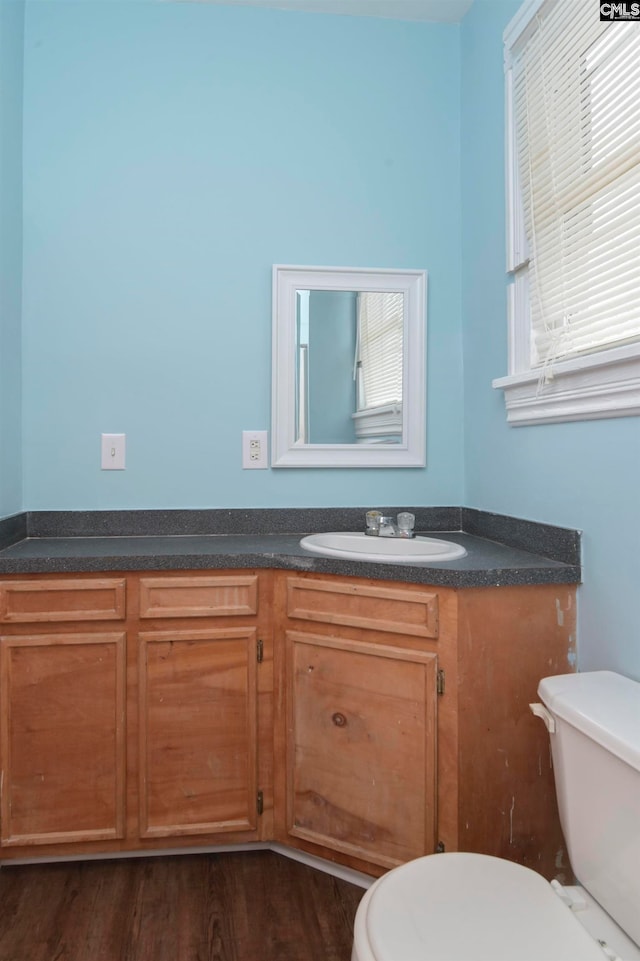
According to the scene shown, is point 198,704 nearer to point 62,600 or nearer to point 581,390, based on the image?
point 62,600

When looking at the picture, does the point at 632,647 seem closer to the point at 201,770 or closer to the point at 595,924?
the point at 595,924

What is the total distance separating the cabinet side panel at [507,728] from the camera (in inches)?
55.6

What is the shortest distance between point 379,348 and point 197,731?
52.1 inches

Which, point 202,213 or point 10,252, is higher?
point 202,213

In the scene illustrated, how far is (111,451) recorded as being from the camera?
201 centimetres

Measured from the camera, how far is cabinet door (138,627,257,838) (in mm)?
1644

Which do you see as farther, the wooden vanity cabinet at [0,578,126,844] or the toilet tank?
the wooden vanity cabinet at [0,578,126,844]

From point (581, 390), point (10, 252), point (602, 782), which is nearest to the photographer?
point (602, 782)

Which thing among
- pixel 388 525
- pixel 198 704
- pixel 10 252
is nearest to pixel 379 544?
pixel 388 525

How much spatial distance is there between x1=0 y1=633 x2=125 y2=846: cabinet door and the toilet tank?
1.11m

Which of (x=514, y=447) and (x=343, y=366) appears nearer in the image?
(x=514, y=447)

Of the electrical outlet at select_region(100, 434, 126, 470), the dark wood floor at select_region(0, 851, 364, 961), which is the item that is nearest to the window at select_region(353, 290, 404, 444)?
the electrical outlet at select_region(100, 434, 126, 470)

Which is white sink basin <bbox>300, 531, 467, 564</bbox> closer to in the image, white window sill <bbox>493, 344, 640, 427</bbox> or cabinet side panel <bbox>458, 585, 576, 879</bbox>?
cabinet side panel <bbox>458, 585, 576, 879</bbox>

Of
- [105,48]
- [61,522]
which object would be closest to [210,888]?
[61,522]
